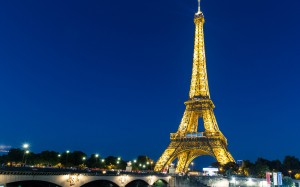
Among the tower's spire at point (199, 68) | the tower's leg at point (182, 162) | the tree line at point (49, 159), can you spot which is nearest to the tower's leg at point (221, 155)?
the tower's spire at point (199, 68)

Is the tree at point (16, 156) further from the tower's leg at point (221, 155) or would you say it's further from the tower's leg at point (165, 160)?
the tower's leg at point (221, 155)

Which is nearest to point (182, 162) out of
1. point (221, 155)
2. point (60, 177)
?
point (221, 155)

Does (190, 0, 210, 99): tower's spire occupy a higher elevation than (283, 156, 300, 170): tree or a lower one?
higher

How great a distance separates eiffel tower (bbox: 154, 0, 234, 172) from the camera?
77.7 m

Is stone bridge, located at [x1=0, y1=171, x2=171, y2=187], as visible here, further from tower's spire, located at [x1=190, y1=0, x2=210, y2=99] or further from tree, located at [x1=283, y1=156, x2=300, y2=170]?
tree, located at [x1=283, y1=156, x2=300, y2=170]

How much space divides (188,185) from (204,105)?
3870 centimetres

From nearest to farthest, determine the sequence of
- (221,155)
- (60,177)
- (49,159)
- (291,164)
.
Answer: (60,177), (221,155), (49,159), (291,164)

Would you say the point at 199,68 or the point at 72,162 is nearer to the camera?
the point at 72,162

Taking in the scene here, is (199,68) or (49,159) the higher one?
(199,68)

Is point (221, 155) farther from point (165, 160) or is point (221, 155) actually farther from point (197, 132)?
point (165, 160)

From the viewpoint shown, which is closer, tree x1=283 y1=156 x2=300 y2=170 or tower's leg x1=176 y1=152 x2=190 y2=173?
tower's leg x1=176 y1=152 x2=190 y2=173

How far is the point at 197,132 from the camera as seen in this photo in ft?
268

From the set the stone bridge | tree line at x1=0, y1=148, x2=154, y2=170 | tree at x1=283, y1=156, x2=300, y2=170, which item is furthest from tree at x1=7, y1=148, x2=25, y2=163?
tree at x1=283, y1=156, x2=300, y2=170

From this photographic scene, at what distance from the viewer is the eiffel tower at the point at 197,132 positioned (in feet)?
255
